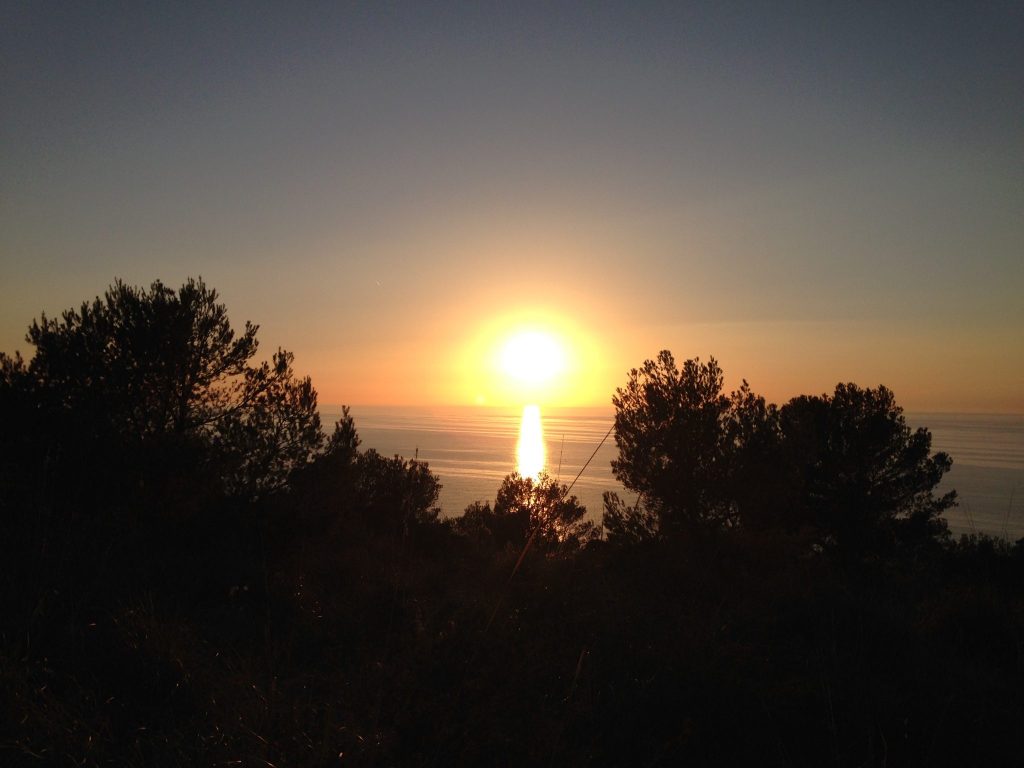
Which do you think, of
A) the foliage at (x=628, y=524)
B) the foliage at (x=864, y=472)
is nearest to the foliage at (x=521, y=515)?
the foliage at (x=628, y=524)

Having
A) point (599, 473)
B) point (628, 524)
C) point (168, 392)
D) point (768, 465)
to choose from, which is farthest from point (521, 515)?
point (599, 473)

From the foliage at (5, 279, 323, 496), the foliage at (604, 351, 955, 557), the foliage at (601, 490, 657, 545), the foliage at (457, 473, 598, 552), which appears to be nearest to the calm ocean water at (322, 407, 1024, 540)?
the foliage at (457, 473, 598, 552)

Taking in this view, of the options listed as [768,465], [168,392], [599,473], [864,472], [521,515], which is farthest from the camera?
[599,473]

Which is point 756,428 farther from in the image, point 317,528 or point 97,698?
point 97,698

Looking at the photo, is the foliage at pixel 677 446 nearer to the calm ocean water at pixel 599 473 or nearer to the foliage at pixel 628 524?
the foliage at pixel 628 524

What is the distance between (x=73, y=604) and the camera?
425 cm

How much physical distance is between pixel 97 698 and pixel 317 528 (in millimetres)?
9141

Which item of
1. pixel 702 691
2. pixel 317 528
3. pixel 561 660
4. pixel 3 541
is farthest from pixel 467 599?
pixel 317 528

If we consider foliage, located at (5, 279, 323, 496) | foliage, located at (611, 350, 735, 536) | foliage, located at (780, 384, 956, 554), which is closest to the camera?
foliage, located at (5, 279, 323, 496)

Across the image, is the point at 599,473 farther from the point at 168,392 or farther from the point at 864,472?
the point at 168,392

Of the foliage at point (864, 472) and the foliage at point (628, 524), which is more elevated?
the foliage at point (864, 472)

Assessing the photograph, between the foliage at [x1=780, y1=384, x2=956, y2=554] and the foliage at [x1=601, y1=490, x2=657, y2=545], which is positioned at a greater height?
the foliage at [x1=780, y1=384, x2=956, y2=554]

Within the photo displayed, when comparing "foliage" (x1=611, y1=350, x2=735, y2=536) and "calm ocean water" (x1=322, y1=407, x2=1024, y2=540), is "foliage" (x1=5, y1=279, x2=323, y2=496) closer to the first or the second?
"foliage" (x1=611, y1=350, x2=735, y2=536)

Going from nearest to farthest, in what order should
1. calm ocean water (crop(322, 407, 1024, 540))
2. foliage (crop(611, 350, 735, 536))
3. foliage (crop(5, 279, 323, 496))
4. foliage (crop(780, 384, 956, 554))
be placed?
foliage (crop(5, 279, 323, 496)) < foliage (crop(611, 350, 735, 536)) < foliage (crop(780, 384, 956, 554)) < calm ocean water (crop(322, 407, 1024, 540))
